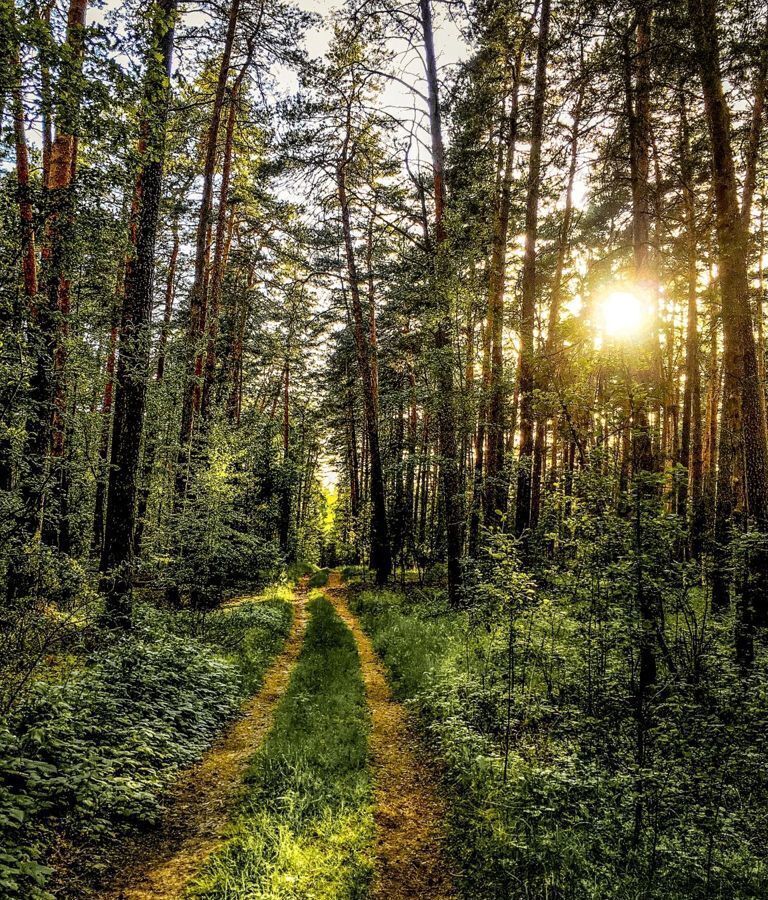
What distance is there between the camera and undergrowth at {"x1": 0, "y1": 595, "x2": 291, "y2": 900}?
11.8 feet

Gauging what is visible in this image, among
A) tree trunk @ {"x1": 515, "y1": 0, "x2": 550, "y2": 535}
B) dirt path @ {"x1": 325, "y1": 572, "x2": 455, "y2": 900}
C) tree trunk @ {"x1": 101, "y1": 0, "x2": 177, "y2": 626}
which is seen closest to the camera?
dirt path @ {"x1": 325, "y1": 572, "x2": 455, "y2": 900}

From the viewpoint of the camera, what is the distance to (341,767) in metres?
5.46

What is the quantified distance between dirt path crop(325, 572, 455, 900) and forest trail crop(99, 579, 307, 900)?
154 cm

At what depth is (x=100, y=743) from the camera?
4.93 meters

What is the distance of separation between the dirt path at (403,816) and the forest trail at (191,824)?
5.07ft

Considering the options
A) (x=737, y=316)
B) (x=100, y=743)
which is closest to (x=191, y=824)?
(x=100, y=743)

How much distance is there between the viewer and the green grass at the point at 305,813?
362cm

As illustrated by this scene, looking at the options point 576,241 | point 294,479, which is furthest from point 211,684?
point 576,241

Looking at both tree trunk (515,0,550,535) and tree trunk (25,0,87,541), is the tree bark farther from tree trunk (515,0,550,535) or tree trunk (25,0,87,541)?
tree trunk (25,0,87,541)

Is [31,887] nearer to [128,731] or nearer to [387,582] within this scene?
[128,731]

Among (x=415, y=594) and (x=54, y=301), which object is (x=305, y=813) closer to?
(x=54, y=301)

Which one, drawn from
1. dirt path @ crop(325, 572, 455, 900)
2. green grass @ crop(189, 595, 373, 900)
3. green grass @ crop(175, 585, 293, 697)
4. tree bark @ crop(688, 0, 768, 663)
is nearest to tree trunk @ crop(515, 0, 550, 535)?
tree bark @ crop(688, 0, 768, 663)

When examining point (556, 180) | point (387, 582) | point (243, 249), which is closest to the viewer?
point (556, 180)

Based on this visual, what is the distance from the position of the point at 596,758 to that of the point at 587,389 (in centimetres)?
436
